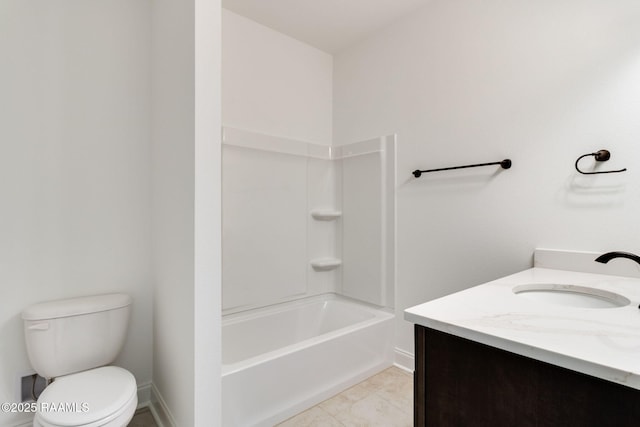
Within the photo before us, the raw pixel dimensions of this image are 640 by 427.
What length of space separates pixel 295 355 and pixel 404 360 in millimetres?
961

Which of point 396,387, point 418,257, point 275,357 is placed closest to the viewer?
point 275,357

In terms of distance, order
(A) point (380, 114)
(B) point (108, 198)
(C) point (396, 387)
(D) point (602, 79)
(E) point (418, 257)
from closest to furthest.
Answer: (D) point (602, 79) → (B) point (108, 198) → (C) point (396, 387) → (E) point (418, 257) → (A) point (380, 114)

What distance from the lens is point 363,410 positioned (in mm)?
1805

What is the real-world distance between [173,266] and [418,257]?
1.58 metres

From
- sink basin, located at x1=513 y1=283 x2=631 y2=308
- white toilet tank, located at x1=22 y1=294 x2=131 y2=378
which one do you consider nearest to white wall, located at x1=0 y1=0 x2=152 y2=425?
white toilet tank, located at x1=22 y1=294 x2=131 y2=378

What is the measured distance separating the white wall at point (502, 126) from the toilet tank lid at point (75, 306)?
1802mm

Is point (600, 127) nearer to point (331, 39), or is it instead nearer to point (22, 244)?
point (331, 39)

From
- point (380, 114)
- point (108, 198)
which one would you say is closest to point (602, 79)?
point (380, 114)

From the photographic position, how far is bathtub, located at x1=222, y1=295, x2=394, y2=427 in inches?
61.9

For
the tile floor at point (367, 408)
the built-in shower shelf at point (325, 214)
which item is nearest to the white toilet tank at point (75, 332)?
the tile floor at point (367, 408)

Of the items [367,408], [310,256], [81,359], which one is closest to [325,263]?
[310,256]

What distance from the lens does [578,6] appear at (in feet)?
5.09

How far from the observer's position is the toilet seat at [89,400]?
115cm

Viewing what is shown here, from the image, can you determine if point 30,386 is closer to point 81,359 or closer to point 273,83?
point 81,359
